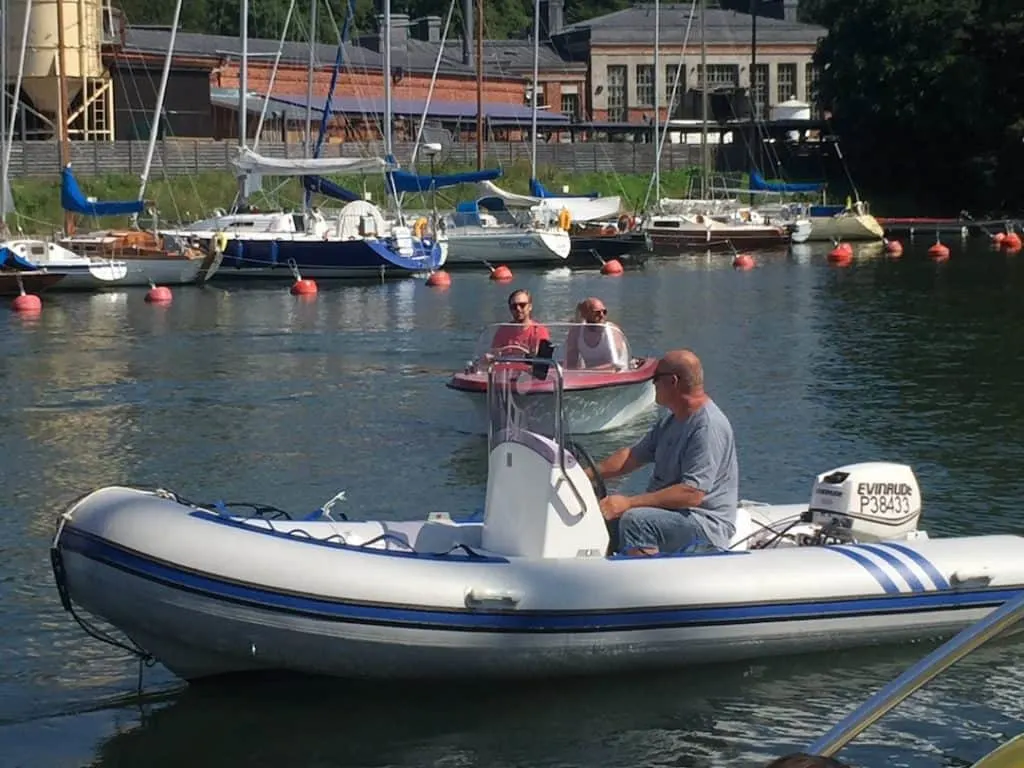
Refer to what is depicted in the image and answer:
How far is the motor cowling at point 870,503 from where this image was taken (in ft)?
37.9

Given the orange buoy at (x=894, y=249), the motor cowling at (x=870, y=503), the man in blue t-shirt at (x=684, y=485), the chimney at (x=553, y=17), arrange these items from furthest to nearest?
the chimney at (x=553, y=17) < the orange buoy at (x=894, y=249) < the motor cowling at (x=870, y=503) < the man in blue t-shirt at (x=684, y=485)


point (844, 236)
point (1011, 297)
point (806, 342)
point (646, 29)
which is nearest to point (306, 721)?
point (806, 342)

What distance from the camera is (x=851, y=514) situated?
11516 millimetres

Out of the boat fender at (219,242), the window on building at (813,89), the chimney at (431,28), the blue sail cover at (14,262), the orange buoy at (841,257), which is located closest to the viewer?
the blue sail cover at (14,262)

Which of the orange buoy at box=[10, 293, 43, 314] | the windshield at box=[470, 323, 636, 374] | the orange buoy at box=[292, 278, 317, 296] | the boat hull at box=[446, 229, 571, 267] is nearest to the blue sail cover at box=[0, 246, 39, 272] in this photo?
the orange buoy at box=[10, 293, 43, 314]

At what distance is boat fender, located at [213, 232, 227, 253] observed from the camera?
1778 inches

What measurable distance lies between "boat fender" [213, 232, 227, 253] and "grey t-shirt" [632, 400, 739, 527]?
35.0 m

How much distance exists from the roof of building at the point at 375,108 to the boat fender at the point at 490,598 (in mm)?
53151

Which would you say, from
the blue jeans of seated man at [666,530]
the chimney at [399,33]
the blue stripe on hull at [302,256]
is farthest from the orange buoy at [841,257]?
the blue jeans of seated man at [666,530]

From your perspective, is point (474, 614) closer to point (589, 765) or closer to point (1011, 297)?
point (589, 765)

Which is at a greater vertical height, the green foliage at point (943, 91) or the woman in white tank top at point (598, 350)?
the green foliage at point (943, 91)

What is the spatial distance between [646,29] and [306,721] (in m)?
89.7

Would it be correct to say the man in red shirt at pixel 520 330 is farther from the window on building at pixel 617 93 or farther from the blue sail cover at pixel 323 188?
the window on building at pixel 617 93

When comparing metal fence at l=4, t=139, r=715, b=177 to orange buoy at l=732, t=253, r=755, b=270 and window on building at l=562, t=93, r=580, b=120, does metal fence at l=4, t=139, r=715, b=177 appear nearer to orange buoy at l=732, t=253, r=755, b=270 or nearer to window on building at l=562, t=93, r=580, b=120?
orange buoy at l=732, t=253, r=755, b=270
